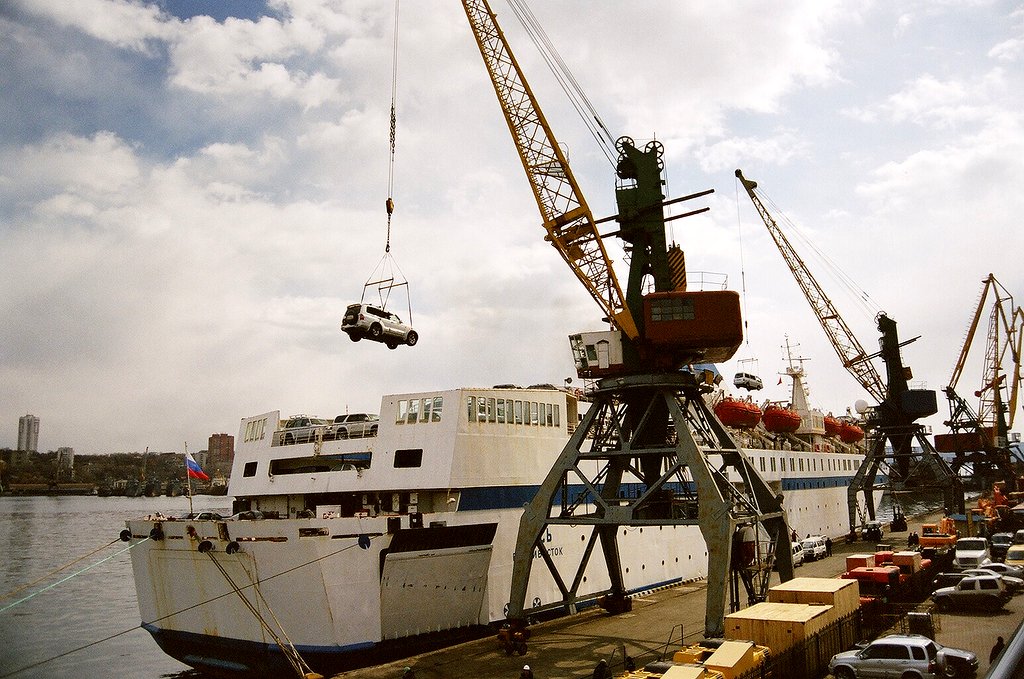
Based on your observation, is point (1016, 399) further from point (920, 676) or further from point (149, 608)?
point (149, 608)

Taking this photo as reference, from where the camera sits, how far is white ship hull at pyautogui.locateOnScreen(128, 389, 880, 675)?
81.0 feet

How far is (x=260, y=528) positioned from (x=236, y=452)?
466 inches

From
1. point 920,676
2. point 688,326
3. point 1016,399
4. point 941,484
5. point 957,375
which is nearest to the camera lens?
point 920,676

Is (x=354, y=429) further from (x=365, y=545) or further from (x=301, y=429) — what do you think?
(x=365, y=545)

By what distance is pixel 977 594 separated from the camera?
1081 inches

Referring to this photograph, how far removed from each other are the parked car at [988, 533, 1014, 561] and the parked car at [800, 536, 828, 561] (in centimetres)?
988

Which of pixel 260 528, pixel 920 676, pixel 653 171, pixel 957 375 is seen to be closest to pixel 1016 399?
pixel 957 375

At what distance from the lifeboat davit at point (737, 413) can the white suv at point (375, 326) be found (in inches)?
1190

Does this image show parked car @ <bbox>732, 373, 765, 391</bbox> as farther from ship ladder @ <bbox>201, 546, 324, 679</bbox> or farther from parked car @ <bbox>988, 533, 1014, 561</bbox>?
ship ladder @ <bbox>201, 546, 324, 679</bbox>

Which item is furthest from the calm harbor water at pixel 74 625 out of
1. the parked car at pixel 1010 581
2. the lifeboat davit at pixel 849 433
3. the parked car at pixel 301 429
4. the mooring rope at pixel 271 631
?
the lifeboat davit at pixel 849 433

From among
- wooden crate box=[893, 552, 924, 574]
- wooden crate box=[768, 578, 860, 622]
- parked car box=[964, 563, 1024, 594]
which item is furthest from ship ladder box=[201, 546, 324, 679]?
parked car box=[964, 563, 1024, 594]

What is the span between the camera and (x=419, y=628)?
26.8m

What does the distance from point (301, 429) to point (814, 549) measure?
35.8 m

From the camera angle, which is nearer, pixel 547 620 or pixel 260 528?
pixel 260 528
